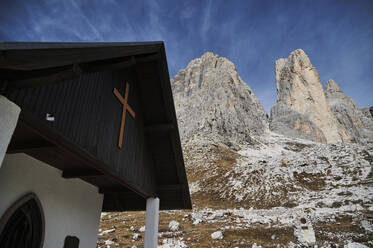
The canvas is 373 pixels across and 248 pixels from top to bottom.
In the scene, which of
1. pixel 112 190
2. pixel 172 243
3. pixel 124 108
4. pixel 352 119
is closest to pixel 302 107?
→ pixel 352 119

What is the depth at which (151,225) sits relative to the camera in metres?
6.95

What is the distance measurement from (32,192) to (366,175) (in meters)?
37.0

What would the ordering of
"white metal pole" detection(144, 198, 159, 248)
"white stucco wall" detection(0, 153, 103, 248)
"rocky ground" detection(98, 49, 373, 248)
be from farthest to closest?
"rocky ground" detection(98, 49, 373, 248) < "white metal pole" detection(144, 198, 159, 248) < "white stucco wall" detection(0, 153, 103, 248)

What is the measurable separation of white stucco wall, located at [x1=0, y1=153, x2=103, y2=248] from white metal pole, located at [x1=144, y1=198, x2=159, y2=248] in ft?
6.48

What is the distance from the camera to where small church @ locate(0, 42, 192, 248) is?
111 inches

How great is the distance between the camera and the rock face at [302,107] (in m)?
112

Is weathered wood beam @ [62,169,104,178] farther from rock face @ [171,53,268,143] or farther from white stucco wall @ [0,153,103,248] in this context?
rock face @ [171,53,268,143]

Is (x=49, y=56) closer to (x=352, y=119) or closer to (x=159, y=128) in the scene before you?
(x=159, y=128)

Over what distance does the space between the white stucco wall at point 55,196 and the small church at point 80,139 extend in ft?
0.08

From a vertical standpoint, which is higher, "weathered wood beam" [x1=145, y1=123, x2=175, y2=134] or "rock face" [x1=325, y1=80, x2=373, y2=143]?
"rock face" [x1=325, y1=80, x2=373, y2=143]

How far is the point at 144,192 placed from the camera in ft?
22.7

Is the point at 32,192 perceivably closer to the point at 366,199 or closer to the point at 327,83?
the point at 366,199

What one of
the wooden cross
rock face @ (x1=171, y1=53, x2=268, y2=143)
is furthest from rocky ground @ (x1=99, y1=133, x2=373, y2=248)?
rock face @ (x1=171, y1=53, x2=268, y2=143)

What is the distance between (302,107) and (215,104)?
5690 cm
